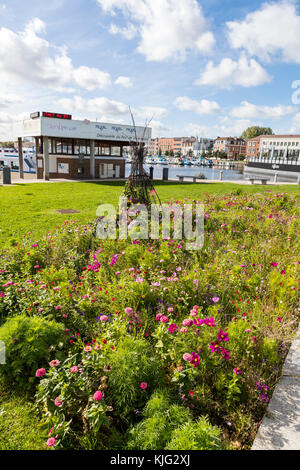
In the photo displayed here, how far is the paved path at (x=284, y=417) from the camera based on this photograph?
2.32 metres

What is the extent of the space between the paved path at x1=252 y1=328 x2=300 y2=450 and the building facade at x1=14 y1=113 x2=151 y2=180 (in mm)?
20828

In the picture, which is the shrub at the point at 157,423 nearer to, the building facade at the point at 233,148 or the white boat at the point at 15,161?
the white boat at the point at 15,161

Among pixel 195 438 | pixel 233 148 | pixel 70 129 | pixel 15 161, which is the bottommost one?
pixel 195 438

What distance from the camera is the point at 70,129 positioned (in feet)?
76.0

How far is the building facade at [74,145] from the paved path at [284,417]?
2083 cm

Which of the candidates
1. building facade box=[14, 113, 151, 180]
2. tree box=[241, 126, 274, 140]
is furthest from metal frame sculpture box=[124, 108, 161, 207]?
tree box=[241, 126, 274, 140]

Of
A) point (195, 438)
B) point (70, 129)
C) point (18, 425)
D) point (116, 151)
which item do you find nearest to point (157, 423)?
point (195, 438)

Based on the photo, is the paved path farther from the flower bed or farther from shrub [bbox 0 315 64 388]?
shrub [bbox 0 315 64 388]

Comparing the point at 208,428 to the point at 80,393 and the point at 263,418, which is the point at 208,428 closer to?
the point at 263,418

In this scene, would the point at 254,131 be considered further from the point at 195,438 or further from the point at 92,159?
the point at 195,438

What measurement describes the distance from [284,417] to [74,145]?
2618cm

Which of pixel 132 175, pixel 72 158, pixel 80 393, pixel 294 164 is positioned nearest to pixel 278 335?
pixel 80 393

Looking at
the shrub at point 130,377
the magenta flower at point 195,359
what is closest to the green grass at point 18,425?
the shrub at point 130,377
